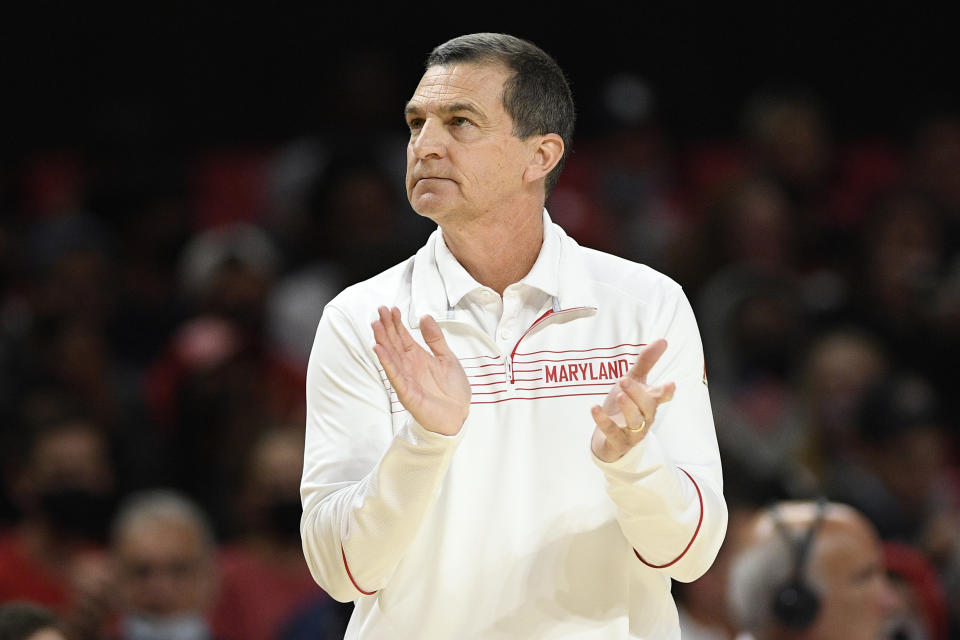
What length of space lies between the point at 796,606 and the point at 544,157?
1.70 m

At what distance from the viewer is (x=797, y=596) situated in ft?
13.3

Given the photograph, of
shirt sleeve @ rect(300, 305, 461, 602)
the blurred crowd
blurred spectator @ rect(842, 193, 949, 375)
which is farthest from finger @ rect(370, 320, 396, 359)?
blurred spectator @ rect(842, 193, 949, 375)

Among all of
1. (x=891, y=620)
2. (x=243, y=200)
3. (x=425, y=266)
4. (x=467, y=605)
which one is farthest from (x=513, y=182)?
(x=243, y=200)

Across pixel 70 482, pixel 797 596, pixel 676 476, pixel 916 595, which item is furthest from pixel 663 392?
pixel 70 482

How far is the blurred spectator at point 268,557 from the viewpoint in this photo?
5.62m

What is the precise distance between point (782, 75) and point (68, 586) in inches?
225

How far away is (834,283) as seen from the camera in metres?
7.79

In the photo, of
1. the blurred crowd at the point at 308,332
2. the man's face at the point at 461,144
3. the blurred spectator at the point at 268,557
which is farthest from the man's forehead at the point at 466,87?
the blurred spectator at the point at 268,557

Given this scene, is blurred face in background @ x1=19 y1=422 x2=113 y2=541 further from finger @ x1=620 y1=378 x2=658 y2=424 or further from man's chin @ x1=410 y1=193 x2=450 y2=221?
finger @ x1=620 y1=378 x2=658 y2=424

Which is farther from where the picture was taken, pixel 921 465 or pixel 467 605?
pixel 921 465

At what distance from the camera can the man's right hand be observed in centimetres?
255

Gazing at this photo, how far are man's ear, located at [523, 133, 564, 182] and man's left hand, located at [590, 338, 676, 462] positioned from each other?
516 mm

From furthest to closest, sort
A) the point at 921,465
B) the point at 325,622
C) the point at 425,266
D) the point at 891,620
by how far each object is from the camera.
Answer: the point at 921,465
the point at 325,622
the point at 891,620
the point at 425,266

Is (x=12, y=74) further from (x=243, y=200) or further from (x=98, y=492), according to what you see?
(x=98, y=492)
